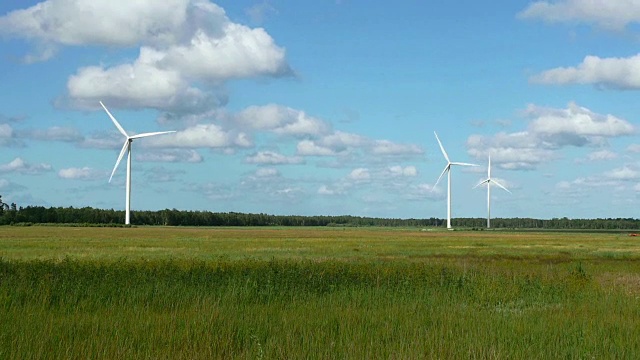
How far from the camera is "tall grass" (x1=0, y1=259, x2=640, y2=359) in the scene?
46.7 ft

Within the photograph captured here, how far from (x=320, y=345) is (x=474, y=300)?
1100cm

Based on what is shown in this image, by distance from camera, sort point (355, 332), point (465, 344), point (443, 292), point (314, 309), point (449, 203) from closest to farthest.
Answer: point (465, 344) → point (355, 332) → point (314, 309) → point (443, 292) → point (449, 203)

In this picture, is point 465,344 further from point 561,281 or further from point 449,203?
point 449,203

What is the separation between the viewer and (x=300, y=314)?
18875mm

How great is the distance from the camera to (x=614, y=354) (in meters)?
14.3

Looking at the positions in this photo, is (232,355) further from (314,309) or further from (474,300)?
(474,300)

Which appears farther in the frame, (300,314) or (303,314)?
(300,314)

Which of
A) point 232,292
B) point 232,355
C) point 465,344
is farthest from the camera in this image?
point 232,292

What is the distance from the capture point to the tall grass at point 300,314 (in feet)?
46.7

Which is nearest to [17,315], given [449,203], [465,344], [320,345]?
[320,345]

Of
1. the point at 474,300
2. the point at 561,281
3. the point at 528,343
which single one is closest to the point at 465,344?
the point at 528,343

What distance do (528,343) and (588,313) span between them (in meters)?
5.85

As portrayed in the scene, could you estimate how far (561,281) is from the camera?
29562mm

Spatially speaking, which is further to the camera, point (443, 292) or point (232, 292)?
point (443, 292)
